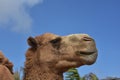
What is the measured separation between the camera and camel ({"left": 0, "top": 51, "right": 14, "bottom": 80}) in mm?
6078

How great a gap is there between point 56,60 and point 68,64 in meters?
0.22

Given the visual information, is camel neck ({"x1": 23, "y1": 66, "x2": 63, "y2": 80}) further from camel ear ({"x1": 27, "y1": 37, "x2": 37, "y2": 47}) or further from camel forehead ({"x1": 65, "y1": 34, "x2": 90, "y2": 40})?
camel forehead ({"x1": 65, "y1": 34, "x2": 90, "y2": 40})

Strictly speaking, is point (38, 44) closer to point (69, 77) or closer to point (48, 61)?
point (48, 61)

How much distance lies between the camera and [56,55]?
6539 mm

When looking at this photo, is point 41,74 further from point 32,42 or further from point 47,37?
point 47,37

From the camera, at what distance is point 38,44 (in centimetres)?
669

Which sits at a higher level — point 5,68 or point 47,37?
point 47,37

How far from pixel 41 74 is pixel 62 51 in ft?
1.89

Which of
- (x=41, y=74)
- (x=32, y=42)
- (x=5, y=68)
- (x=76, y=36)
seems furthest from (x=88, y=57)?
(x=5, y=68)

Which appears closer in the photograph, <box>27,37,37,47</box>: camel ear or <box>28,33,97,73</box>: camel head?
<box>28,33,97,73</box>: camel head

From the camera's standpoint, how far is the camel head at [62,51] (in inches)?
249

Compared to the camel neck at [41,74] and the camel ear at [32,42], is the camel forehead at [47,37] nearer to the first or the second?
the camel ear at [32,42]

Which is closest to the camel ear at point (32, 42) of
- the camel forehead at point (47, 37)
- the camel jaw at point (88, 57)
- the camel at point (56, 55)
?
the camel at point (56, 55)

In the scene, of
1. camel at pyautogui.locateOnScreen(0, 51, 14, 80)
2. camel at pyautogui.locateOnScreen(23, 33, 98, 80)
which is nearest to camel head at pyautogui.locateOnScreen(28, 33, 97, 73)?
camel at pyautogui.locateOnScreen(23, 33, 98, 80)
